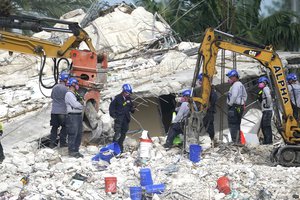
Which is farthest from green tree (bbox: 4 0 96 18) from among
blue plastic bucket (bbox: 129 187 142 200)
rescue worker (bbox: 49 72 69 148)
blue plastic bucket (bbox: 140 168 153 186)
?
blue plastic bucket (bbox: 129 187 142 200)

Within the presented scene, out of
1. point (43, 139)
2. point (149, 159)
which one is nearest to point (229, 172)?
point (149, 159)

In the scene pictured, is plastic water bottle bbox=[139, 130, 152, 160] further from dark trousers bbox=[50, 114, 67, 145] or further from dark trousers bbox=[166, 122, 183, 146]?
dark trousers bbox=[50, 114, 67, 145]

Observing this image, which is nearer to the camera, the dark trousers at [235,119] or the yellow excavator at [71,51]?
the yellow excavator at [71,51]

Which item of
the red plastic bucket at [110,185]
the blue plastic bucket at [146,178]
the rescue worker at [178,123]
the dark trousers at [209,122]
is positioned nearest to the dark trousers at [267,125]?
the dark trousers at [209,122]

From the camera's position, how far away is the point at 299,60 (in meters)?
18.6

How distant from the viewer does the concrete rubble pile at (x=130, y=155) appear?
33.4ft

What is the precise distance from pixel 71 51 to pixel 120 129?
199 centimetres

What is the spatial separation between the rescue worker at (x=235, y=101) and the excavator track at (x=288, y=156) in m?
1.63

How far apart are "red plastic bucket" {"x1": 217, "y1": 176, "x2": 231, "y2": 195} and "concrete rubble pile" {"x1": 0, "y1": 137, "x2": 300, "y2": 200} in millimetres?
93

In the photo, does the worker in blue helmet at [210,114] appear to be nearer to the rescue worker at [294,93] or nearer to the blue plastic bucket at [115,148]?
the rescue worker at [294,93]

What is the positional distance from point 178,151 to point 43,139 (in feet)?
9.76

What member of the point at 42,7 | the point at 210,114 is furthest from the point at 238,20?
the point at 210,114

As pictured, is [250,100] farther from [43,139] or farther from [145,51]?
[43,139]

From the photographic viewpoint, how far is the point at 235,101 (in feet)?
43.0
